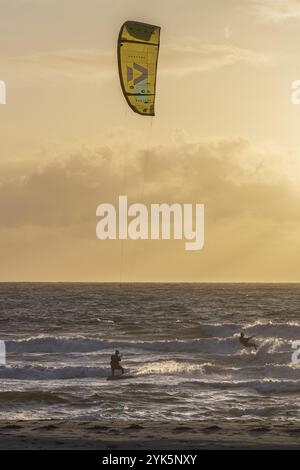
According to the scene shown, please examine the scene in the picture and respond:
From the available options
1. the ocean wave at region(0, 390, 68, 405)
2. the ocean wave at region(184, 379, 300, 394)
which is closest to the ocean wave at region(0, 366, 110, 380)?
the ocean wave at region(0, 390, 68, 405)

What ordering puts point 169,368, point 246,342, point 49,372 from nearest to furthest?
point 49,372
point 169,368
point 246,342

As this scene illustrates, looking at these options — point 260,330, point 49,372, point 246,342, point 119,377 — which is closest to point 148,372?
point 119,377

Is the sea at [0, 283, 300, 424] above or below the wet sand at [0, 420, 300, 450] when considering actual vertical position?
above

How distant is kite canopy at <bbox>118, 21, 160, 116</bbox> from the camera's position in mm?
26969

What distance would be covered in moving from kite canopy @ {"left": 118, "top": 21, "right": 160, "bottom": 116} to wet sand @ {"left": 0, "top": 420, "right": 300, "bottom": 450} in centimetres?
1003

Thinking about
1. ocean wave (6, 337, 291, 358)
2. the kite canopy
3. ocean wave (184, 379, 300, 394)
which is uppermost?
the kite canopy

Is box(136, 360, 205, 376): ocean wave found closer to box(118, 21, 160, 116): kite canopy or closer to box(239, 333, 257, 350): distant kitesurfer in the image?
box(239, 333, 257, 350): distant kitesurfer

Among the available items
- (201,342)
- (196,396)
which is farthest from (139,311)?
(196,396)

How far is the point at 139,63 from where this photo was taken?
27.4m

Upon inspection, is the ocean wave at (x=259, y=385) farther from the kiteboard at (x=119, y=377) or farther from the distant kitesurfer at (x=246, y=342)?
the distant kitesurfer at (x=246, y=342)

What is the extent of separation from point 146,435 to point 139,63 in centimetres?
1182

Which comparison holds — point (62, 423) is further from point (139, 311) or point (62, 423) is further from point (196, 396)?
point (139, 311)

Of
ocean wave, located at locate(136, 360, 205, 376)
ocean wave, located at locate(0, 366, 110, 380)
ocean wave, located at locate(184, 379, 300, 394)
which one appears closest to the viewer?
ocean wave, located at locate(184, 379, 300, 394)

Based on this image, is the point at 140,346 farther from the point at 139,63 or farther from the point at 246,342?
the point at 139,63
